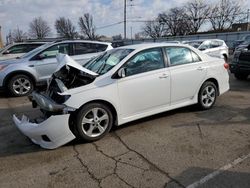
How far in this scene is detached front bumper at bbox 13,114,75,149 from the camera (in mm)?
4156

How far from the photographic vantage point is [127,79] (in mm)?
4777

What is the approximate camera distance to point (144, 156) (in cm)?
395

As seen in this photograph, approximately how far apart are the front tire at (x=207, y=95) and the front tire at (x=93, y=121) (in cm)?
224

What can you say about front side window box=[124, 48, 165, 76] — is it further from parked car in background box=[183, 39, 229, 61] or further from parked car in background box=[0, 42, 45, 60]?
parked car in background box=[183, 39, 229, 61]

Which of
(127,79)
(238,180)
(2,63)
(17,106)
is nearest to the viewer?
(238,180)

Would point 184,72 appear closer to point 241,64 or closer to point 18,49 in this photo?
point 241,64

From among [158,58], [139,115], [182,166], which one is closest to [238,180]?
[182,166]

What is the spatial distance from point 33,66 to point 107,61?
4250 millimetres

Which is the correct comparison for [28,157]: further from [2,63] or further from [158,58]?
[2,63]

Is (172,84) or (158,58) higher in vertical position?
(158,58)

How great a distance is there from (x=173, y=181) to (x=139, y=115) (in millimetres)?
1869

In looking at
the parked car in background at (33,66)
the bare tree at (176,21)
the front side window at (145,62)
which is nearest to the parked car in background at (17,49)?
the parked car in background at (33,66)

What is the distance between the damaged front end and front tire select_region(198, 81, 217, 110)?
250cm

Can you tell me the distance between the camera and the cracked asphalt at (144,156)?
337cm
